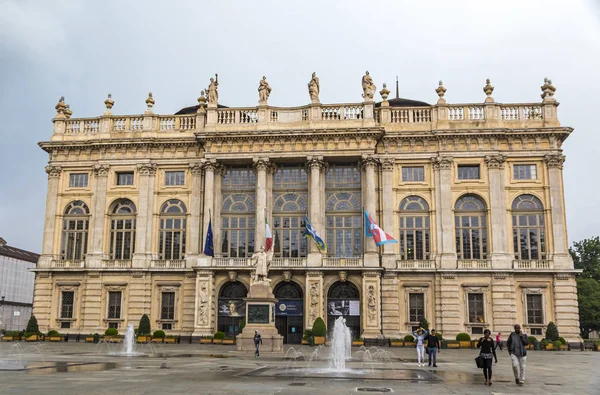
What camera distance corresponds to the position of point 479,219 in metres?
46.2

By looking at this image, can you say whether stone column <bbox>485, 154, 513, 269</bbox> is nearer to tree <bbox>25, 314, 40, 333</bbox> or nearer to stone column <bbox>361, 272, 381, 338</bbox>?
stone column <bbox>361, 272, 381, 338</bbox>

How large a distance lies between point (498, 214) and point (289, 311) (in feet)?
56.1

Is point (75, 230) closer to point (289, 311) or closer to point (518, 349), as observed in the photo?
point (289, 311)

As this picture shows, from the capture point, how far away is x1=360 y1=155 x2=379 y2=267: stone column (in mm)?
44531

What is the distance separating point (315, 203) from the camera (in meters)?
46.1

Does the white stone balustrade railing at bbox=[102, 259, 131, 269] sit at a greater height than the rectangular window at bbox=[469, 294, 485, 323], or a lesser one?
greater

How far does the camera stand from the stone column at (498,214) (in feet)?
147

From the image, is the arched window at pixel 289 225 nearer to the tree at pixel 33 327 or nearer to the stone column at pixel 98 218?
the stone column at pixel 98 218

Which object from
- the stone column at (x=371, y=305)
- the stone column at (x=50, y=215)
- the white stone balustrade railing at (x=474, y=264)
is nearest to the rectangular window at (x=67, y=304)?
the stone column at (x=50, y=215)

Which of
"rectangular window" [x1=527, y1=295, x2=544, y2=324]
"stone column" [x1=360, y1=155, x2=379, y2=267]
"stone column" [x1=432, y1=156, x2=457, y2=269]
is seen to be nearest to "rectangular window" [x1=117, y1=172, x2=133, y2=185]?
"stone column" [x1=360, y1=155, x2=379, y2=267]

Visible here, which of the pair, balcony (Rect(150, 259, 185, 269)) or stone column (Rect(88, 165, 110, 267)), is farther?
stone column (Rect(88, 165, 110, 267))

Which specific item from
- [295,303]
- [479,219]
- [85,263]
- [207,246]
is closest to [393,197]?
[479,219]

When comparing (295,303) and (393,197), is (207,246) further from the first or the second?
(393,197)

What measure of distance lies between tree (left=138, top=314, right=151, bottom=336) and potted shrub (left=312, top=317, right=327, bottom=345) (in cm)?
1254
